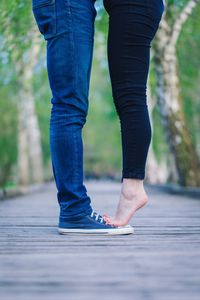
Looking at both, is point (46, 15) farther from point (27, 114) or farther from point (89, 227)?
point (27, 114)

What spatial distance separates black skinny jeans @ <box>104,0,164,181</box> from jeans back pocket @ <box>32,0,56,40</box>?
321mm

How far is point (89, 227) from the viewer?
349 centimetres

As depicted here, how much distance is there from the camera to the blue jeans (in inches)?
139

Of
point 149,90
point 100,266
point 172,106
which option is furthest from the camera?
point 149,90

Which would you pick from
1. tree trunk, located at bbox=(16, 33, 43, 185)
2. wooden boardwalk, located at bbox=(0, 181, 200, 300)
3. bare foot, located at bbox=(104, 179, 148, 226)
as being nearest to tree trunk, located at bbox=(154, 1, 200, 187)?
tree trunk, located at bbox=(16, 33, 43, 185)

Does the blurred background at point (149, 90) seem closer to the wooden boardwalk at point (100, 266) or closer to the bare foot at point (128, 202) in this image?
the bare foot at point (128, 202)

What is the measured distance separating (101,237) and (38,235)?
0.34m

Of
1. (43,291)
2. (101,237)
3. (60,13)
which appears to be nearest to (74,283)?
(43,291)

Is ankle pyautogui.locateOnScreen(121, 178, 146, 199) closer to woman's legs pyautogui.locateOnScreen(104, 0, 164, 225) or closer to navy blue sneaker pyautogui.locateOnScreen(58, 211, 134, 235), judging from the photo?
woman's legs pyautogui.locateOnScreen(104, 0, 164, 225)

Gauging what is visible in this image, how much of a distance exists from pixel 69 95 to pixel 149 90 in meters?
21.8

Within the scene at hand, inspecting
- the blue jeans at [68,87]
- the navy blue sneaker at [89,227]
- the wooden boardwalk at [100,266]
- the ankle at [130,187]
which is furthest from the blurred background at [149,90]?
the wooden boardwalk at [100,266]

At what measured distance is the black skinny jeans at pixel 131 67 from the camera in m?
3.55

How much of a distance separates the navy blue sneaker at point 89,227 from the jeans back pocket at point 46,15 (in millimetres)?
1068

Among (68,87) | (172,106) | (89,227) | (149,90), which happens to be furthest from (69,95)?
(149,90)
